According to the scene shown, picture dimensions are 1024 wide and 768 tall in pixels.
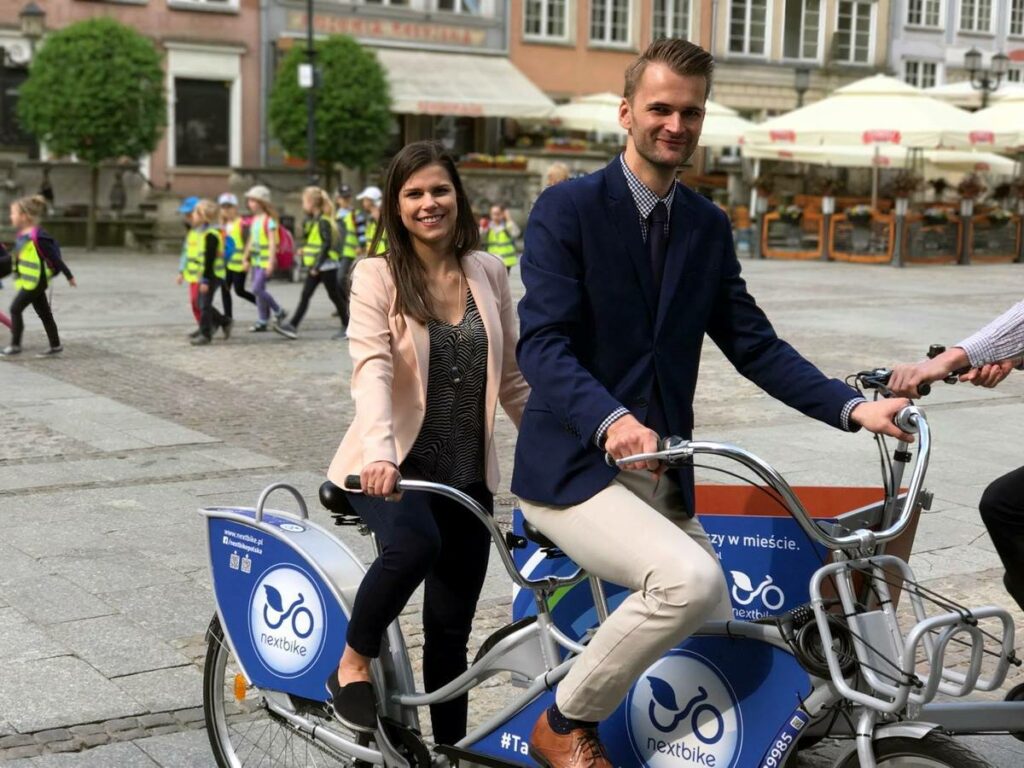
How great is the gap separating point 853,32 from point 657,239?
44442mm

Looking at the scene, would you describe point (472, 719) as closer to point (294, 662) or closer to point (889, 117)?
point (294, 662)

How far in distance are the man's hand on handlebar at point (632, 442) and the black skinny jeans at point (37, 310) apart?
435 inches

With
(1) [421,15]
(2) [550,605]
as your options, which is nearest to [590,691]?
(2) [550,605]

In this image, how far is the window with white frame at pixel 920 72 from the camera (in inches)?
1832

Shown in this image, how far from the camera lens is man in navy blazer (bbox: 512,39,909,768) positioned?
307cm

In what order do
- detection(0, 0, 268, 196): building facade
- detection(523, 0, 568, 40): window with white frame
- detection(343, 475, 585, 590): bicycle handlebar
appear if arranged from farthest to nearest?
1. detection(523, 0, 568, 40): window with white frame
2. detection(0, 0, 268, 196): building facade
3. detection(343, 475, 585, 590): bicycle handlebar

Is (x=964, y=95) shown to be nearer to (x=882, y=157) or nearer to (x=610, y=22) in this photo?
(x=882, y=157)

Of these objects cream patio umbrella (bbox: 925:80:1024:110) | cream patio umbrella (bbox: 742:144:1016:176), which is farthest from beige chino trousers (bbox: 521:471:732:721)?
cream patio umbrella (bbox: 925:80:1024:110)

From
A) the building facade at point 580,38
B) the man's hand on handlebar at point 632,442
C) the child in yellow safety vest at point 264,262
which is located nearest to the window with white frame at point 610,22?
the building facade at point 580,38

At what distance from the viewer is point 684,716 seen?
3188 mm

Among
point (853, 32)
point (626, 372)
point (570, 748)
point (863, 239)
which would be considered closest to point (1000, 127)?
point (863, 239)

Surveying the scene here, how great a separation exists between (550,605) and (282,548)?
0.67 m

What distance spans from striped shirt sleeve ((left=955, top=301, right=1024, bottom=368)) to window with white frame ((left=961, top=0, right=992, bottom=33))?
4682cm

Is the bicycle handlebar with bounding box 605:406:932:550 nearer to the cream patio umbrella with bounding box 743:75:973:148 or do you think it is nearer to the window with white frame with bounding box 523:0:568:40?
the cream patio umbrella with bounding box 743:75:973:148
